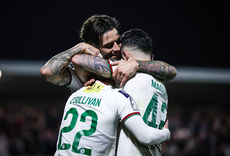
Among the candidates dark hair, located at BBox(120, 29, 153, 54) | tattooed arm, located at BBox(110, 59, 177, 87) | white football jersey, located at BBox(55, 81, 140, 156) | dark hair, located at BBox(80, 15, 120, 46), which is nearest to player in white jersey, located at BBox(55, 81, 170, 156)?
white football jersey, located at BBox(55, 81, 140, 156)

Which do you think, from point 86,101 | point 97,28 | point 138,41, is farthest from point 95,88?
point 97,28

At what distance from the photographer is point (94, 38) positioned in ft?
7.23

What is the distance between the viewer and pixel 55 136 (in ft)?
22.5

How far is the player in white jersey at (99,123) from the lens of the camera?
1.69 metres

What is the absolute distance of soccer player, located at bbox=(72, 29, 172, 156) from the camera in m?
1.78

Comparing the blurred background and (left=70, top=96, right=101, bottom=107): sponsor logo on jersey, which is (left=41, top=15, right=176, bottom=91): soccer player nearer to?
(left=70, top=96, right=101, bottom=107): sponsor logo on jersey

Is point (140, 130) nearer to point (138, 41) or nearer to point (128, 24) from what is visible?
point (138, 41)

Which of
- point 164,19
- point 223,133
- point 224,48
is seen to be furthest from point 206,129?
point 164,19

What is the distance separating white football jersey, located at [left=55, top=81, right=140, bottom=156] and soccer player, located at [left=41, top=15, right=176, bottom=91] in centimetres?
16

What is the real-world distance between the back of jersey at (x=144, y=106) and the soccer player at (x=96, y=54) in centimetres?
6

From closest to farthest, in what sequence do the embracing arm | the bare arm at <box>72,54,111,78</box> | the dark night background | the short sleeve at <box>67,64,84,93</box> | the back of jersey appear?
the embracing arm
the back of jersey
the bare arm at <box>72,54,111,78</box>
the short sleeve at <box>67,64,84,93</box>
the dark night background

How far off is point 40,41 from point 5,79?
2.16 metres

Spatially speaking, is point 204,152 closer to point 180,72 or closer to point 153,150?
point 180,72

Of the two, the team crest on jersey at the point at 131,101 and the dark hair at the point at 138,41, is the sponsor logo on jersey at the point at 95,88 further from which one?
the dark hair at the point at 138,41
